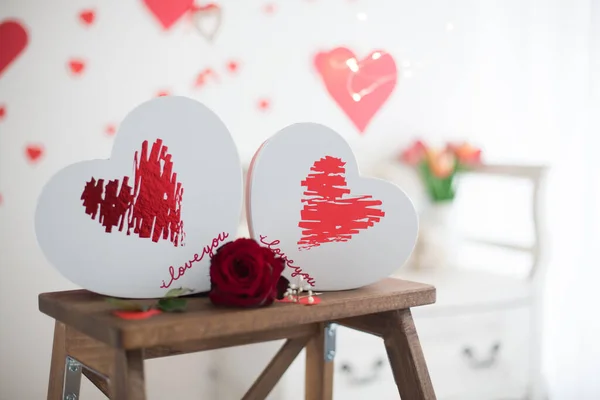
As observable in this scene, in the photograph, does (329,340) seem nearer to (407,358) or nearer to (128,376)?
(407,358)

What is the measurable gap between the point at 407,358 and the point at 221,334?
12.7 inches

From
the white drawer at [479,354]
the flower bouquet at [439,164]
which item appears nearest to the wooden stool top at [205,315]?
the white drawer at [479,354]

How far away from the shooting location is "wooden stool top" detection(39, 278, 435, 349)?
85 cm

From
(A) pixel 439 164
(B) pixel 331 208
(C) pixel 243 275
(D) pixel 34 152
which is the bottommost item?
(C) pixel 243 275

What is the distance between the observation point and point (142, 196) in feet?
3.22

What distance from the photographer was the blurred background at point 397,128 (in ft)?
5.82

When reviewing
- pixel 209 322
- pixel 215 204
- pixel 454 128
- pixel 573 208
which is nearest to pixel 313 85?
pixel 454 128

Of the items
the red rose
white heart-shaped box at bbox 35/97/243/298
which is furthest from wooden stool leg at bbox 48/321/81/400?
the red rose

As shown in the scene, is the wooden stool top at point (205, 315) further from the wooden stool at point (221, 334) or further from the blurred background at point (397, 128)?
the blurred background at point (397, 128)

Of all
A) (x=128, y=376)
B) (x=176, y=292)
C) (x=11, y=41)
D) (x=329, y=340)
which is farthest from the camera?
(x=11, y=41)

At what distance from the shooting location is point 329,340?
1238 mm

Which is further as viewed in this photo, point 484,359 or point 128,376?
point 484,359

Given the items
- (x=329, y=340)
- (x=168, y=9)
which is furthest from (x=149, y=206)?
(x=168, y=9)

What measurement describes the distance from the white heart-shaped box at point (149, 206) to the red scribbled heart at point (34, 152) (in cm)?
89
